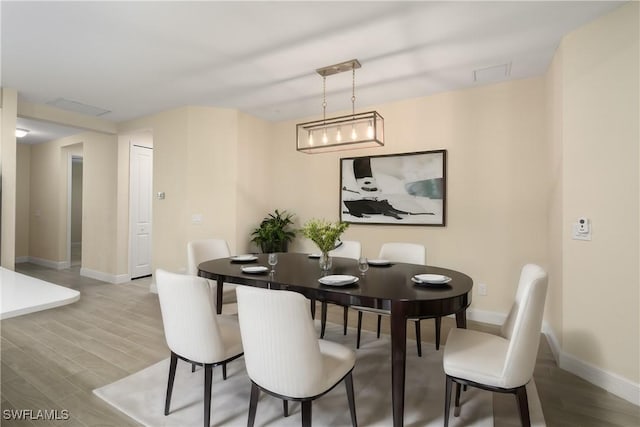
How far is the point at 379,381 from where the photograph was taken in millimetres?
2371

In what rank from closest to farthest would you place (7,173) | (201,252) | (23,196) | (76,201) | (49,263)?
(201,252), (7,173), (49,263), (23,196), (76,201)

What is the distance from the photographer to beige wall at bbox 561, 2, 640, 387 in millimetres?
2217

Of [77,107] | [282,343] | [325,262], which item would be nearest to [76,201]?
[77,107]

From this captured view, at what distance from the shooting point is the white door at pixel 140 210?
5602 millimetres

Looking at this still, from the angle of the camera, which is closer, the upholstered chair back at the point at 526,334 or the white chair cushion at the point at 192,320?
the upholstered chair back at the point at 526,334

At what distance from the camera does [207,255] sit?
338 cm

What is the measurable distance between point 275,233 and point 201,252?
1447 mm

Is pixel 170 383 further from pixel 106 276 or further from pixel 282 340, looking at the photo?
pixel 106 276

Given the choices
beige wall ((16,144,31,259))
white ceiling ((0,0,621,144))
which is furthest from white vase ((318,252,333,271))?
beige wall ((16,144,31,259))

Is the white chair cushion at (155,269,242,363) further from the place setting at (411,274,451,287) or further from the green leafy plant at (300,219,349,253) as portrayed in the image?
the place setting at (411,274,451,287)

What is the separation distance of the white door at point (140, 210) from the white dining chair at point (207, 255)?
2.90 metres

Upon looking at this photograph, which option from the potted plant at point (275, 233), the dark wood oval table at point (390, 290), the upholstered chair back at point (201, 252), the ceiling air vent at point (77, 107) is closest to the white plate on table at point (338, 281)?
the dark wood oval table at point (390, 290)

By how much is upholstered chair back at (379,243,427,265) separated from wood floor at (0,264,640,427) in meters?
0.80

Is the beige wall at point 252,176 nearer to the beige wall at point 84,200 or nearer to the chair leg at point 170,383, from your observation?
the beige wall at point 84,200
